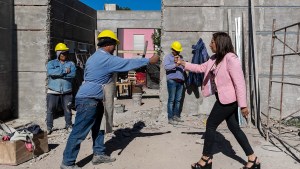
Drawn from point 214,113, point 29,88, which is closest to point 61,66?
point 29,88

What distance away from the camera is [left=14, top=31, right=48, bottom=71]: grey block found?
809 centimetres

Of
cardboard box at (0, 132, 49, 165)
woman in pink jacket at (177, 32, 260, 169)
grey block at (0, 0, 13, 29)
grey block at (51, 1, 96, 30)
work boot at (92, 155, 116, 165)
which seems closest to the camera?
woman in pink jacket at (177, 32, 260, 169)

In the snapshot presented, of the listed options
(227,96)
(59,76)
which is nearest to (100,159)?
(227,96)

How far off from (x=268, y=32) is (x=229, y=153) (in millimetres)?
3758

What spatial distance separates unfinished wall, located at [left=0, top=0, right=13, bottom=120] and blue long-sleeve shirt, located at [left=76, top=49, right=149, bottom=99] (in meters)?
3.73

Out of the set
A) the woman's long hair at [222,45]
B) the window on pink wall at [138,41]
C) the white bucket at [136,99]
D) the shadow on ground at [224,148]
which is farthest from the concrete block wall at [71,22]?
the window on pink wall at [138,41]

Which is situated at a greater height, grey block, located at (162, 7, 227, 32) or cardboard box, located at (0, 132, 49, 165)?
grey block, located at (162, 7, 227, 32)

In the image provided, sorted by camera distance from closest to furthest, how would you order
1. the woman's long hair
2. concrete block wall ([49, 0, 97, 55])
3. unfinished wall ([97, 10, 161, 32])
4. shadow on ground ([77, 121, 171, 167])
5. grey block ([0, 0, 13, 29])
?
the woman's long hair < shadow on ground ([77, 121, 171, 167]) < grey block ([0, 0, 13, 29]) < concrete block wall ([49, 0, 97, 55]) < unfinished wall ([97, 10, 161, 32])

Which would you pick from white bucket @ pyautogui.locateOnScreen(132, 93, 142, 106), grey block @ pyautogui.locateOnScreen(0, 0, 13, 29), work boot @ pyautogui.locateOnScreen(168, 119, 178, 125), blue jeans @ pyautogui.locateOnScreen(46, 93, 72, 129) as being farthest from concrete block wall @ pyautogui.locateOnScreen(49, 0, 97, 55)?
work boot @ pyautogui.locateOnScreen(168, 119, 178, 125)

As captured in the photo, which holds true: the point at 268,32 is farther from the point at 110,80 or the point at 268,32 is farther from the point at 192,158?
the point at 110,80

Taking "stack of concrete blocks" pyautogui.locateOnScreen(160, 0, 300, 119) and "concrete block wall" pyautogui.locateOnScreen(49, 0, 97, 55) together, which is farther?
"concrete block wall" pyautogui.locateOnScreen(49, 0, 97, 55)

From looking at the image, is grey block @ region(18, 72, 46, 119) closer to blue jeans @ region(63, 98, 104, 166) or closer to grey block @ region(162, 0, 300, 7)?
grey block @ region(162, 0, 300, 7)

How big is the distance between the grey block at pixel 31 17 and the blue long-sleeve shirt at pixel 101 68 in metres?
3.71

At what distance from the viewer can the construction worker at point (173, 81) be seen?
26.3 ft
